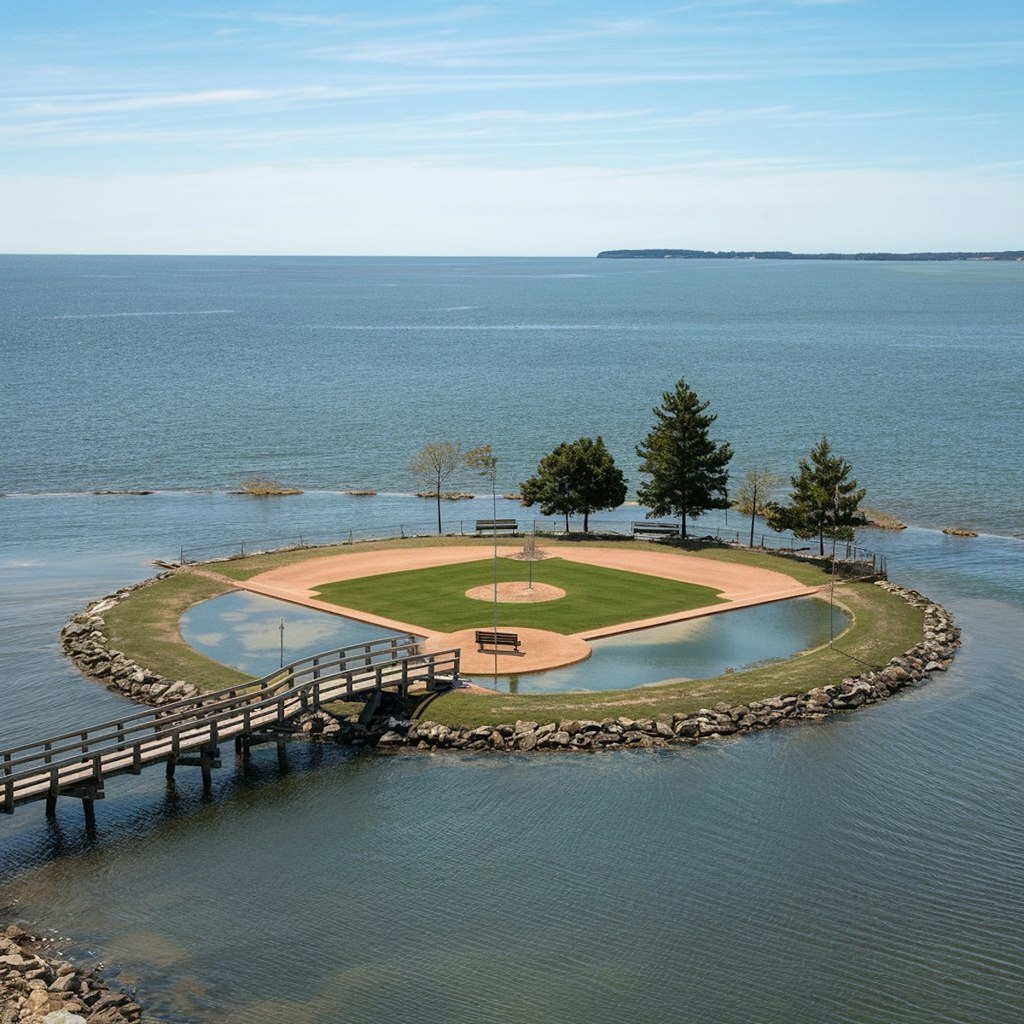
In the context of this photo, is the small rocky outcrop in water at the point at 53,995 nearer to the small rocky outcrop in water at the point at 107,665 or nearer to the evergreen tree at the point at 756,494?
the small rocky outcrop in water at the point at 107,665

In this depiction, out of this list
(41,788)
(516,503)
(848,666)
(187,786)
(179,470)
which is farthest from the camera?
(179,470)

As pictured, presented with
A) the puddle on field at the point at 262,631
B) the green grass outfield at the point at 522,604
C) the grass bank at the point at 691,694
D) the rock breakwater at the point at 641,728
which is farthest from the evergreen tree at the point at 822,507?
the puddle on field at the point at 262,631

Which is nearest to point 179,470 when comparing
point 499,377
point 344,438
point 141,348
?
point 344,438

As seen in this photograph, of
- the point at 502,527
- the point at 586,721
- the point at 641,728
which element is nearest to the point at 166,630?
the point at 586,721

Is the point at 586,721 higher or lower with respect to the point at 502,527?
lower

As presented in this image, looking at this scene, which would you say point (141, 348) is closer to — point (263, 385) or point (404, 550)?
point (263, 385)

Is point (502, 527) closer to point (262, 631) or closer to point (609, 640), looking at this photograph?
point (609, 640)
